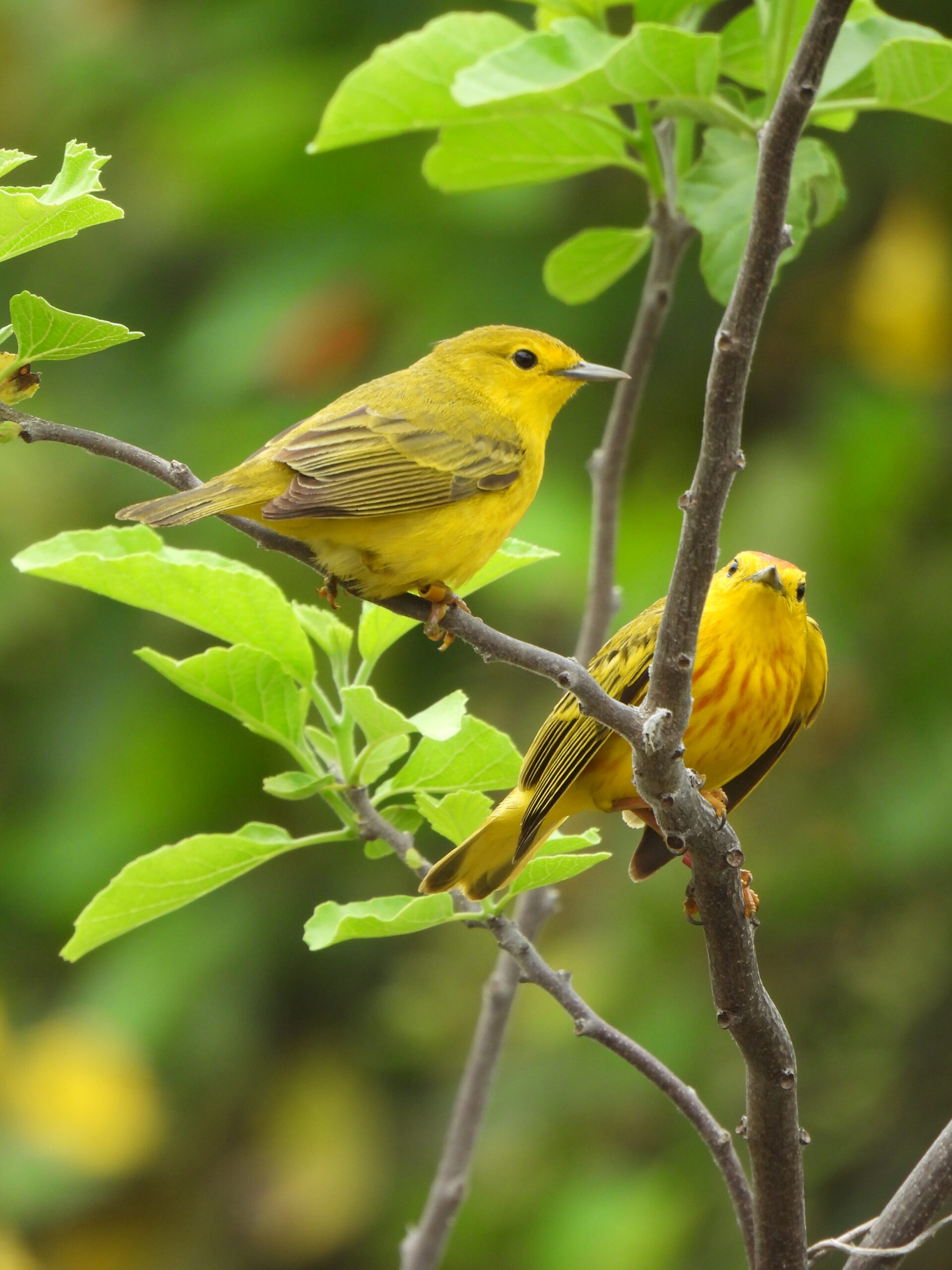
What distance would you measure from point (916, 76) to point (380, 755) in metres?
1.34

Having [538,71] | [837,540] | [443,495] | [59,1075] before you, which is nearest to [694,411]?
[837,540]

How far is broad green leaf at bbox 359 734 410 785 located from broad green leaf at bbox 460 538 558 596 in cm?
41

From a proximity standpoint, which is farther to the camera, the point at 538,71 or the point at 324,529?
the point at 324,529

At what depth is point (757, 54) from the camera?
2.73m

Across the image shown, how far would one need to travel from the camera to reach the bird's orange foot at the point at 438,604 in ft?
7.87

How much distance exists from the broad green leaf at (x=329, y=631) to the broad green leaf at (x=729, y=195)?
817 mm

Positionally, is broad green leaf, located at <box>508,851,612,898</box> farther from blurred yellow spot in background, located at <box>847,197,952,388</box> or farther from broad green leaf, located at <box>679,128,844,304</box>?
blurred yellow spot in background, located at <box>847,197,952,388</box>

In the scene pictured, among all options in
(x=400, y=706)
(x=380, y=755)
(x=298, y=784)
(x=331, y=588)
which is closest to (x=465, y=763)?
(x=380, y=755)

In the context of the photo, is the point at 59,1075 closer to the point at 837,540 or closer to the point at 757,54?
the point at 837,540

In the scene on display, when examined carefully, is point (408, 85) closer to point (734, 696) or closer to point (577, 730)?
point (577, 730)

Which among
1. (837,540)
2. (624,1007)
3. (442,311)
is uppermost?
(442,311)

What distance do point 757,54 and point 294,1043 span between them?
4090 millimetres

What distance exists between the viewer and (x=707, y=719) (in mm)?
2891

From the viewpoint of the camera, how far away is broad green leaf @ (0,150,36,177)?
178 cm
